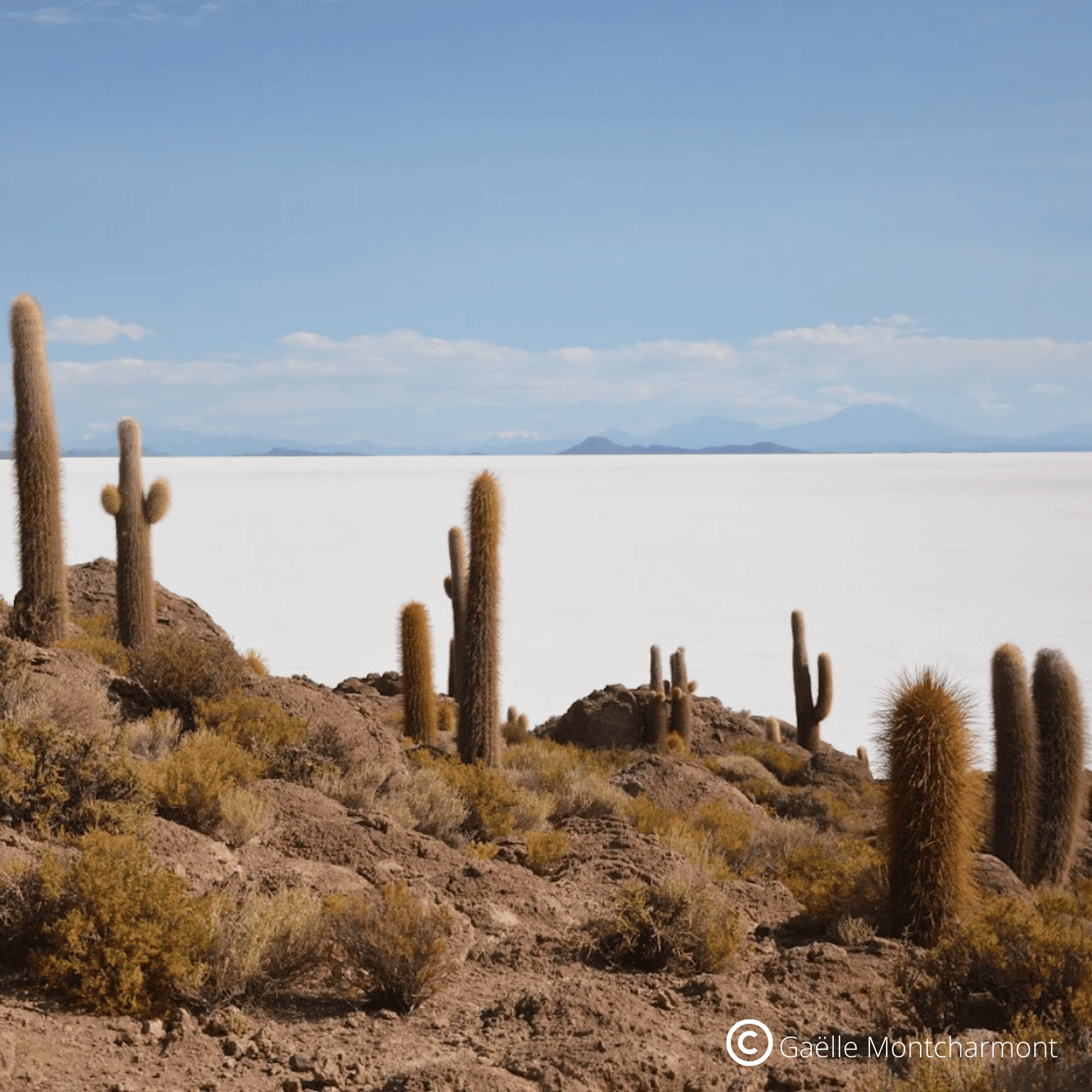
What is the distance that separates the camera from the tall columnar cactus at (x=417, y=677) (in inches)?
621

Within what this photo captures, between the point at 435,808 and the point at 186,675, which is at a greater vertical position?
the point at 186,675

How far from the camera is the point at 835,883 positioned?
28.7ft

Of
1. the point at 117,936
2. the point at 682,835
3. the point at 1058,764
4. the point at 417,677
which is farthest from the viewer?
the point at 417,677

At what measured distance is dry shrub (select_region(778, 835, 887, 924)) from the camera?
334 inches

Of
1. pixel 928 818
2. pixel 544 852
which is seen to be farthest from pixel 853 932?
pixel 544 852

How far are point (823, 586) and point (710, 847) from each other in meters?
45.7

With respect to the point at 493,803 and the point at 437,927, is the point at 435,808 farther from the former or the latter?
the point at 437,927

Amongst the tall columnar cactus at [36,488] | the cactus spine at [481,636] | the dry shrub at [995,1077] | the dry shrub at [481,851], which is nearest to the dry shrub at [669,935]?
the dry shrub at [481,851]

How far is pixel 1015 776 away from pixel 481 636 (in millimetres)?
6513

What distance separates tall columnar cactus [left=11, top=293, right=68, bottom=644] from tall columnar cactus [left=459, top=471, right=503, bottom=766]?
547 centimetres

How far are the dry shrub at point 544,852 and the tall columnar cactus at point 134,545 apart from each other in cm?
913

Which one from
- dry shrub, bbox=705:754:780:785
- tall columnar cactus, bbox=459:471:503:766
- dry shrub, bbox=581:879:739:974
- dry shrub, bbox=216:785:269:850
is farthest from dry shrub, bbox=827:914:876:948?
dry shrub, bbox=705:754:780:785

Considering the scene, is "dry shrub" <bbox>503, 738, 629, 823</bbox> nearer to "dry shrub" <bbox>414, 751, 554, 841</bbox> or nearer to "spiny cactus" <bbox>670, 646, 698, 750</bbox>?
"dry shrub" <bbox>414, 751, 554, 841</bbox>

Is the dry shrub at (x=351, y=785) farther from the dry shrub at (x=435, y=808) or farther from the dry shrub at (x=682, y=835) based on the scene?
the dry shrub at (x=682, y=835)
